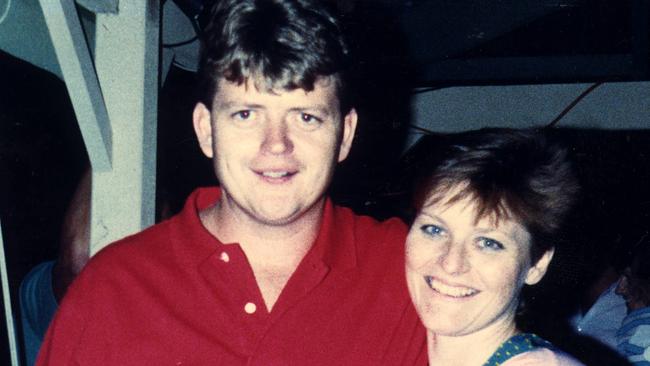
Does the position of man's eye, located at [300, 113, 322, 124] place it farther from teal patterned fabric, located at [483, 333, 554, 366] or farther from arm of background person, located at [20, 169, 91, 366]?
arm of background person, located at [20, 169, 91, 366]

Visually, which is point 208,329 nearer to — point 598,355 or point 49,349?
point 49,349

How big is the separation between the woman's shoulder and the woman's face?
121 millimetres

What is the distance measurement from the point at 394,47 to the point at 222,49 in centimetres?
113

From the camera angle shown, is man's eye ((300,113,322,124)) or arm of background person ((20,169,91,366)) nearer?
man's eye ((300,113,322,124))

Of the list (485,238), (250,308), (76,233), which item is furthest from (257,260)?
(76,233)

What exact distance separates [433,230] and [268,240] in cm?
40

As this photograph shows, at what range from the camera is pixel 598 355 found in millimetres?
3037

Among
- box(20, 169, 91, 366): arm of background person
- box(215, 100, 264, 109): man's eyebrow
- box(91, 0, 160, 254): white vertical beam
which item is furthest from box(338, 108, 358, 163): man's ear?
box(20, 169, 91, 366): arm of background person

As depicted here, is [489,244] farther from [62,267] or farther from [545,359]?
[62,267]

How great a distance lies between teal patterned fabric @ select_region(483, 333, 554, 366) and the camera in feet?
4.74

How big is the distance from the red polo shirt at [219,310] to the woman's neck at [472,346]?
0.07m

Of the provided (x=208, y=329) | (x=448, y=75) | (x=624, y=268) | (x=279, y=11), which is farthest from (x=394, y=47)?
(x=624, y=268)

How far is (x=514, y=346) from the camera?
1476 mm

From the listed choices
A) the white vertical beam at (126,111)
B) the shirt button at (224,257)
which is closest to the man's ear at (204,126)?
the shirt button at (224,257)
